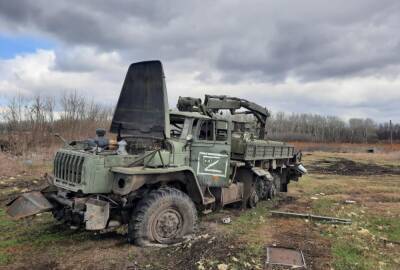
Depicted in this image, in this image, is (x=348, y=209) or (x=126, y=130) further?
(x=348, y=209)

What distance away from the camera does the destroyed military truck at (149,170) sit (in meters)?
6.50

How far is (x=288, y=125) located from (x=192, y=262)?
9106cm

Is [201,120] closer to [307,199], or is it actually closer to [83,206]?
[83,206]

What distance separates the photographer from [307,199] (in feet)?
40.0

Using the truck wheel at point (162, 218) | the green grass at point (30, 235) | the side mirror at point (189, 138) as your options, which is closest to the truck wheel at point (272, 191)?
the side mirror at point (189, 138)

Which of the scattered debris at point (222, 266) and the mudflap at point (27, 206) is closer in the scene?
the scattered debris at point (222, 266)

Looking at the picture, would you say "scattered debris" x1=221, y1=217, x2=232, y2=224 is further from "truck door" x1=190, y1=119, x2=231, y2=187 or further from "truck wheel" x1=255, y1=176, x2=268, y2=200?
"truck wheel" x1=255, y1=176, x2=268, y2=200

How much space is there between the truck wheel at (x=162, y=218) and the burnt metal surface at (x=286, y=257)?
1505 mm

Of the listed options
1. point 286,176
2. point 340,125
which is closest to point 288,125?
point 340,125

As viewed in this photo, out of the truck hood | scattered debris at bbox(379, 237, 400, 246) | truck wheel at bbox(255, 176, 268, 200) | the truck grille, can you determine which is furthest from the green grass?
scattered debris at bbox(379, 237, 400, 246)

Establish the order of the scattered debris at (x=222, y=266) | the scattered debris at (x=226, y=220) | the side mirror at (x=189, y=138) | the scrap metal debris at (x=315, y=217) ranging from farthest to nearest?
1. the scrap metal debris at (x=315, y=217)
2. the scattered debris at (x=226, y=220)
3. the side mirror at (x=189, y=138)
4. the scattered debris at (x=222, y=266)

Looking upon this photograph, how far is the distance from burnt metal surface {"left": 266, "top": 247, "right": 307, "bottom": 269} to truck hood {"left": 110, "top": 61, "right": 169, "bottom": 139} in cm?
278

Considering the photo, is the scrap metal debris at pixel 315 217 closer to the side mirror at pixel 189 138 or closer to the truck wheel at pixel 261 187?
the truck wheel at pixel 261 187

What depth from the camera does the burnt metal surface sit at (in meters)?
6.12
